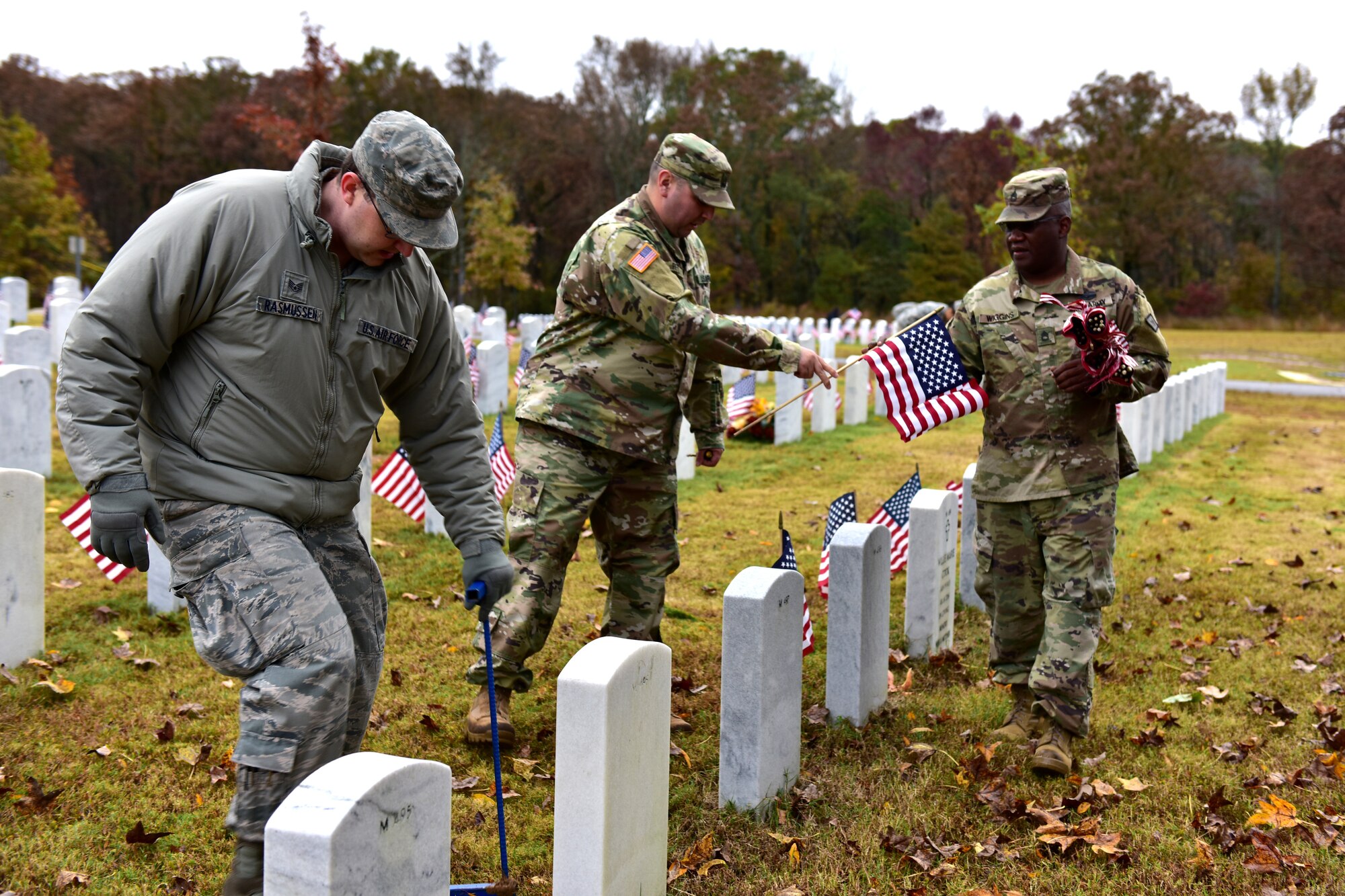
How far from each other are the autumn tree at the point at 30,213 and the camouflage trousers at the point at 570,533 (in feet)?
128

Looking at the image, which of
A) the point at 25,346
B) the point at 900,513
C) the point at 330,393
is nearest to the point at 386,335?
the point at 330,393

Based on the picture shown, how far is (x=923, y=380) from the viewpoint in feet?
18.4

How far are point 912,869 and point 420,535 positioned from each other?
5.53 m

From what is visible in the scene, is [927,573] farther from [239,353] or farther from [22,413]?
[22,413]

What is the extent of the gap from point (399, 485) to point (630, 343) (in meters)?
4.03

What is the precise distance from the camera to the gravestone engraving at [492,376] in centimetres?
1432

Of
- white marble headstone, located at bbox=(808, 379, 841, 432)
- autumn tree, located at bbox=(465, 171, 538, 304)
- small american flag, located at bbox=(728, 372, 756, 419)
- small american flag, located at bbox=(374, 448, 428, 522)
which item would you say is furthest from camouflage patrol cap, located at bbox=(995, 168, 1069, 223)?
autumn tree, located at bbox=(465, 171, 538, 304)

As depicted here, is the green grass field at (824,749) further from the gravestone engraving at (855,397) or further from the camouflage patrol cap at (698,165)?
the gravestone engraving at (855,397)

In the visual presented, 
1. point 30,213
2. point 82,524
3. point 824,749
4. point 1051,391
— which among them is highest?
point 30,213

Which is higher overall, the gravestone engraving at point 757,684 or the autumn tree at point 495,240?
the autumn tree at point 495,240

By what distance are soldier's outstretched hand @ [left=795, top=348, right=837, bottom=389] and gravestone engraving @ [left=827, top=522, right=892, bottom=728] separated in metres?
0.73

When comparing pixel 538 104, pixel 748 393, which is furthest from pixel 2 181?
pixel 748 393

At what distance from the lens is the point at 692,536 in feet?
29.6

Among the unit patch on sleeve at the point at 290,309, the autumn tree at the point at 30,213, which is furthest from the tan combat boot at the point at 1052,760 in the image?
the autumn tree at the point at 30,213
